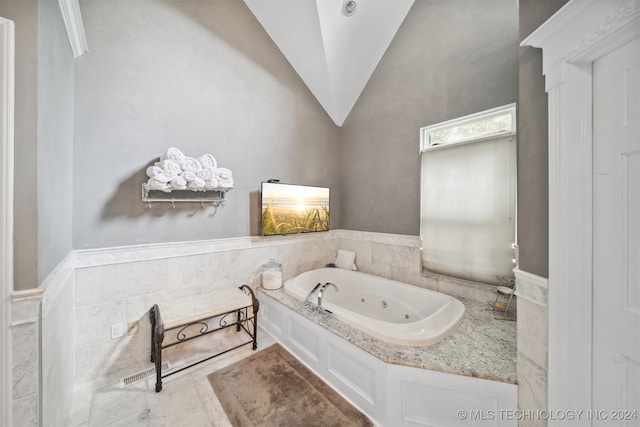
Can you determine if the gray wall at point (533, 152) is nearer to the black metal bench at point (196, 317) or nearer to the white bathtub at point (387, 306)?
the white bathtub at point (387, 306)

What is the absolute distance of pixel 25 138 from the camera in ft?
3.06

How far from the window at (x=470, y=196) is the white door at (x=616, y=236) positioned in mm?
1179

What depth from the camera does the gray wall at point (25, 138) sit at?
2.99 feet

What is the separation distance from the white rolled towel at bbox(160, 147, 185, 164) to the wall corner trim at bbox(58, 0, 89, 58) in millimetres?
831

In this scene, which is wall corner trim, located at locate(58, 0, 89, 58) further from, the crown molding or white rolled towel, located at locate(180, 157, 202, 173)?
the crown molding

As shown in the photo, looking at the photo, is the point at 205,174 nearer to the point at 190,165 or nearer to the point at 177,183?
the point at 190,165

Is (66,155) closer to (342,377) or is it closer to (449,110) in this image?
(342,377)

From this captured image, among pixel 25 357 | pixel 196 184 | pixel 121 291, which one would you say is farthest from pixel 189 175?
pixel 25 357

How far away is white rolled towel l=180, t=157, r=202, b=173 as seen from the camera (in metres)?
1.93

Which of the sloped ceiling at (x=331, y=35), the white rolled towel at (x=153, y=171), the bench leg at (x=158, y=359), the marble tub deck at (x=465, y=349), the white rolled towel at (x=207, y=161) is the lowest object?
the bench leg at (x=158, y=359)

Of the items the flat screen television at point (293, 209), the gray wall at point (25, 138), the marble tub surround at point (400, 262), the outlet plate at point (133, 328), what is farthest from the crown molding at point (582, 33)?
the outlet plate at point (133, 328)

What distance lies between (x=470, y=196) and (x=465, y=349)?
1.36 meters

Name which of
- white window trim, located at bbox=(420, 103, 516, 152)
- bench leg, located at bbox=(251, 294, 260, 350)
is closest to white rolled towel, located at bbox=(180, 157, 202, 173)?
bench leg, located at bbox=(251, 294, 260, 350)

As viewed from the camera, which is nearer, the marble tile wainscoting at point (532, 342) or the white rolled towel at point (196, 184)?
the marble tile wainscoting at point (532, 342)
